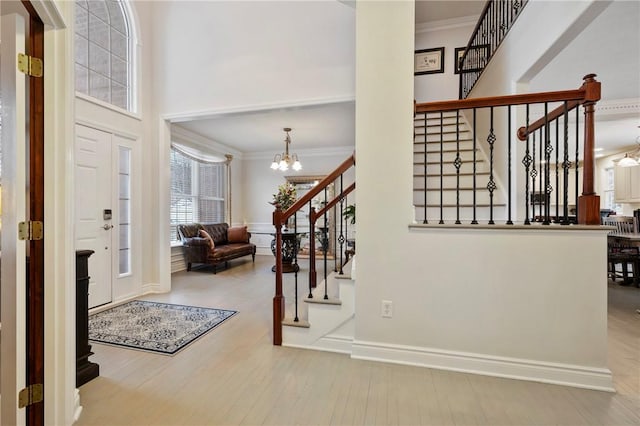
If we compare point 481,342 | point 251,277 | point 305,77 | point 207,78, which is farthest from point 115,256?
point 481,342

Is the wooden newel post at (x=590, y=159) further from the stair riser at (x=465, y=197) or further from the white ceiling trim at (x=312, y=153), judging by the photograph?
the white ceiling trim at (x=312, y=153)

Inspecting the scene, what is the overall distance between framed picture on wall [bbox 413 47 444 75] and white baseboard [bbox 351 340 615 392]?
509 centimetres

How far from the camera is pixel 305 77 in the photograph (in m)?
3.59

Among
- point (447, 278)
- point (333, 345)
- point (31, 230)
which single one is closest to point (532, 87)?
point (447, 278)

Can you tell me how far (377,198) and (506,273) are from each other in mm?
1016

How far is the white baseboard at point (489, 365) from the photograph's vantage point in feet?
6.24

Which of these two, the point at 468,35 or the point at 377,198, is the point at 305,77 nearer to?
the point at 377,198

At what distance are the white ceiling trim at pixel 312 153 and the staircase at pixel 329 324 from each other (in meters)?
5.20

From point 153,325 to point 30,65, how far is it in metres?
2.43

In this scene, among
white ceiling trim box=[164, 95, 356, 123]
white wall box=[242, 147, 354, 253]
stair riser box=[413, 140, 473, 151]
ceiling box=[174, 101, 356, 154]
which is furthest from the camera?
white wall box=[242, 147, 354, 253]

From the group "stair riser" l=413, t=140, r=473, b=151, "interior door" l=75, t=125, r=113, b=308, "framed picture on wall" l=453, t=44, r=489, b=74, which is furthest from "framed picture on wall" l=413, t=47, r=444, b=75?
"interior door" l=75, t=125, r=113, b=308

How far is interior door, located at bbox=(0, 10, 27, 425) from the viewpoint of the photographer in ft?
4.42

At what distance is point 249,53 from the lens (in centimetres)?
378

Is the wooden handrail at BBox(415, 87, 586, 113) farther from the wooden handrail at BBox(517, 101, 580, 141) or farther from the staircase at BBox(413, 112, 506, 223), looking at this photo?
the staircase at BBox(413, 112, 506, 223)
